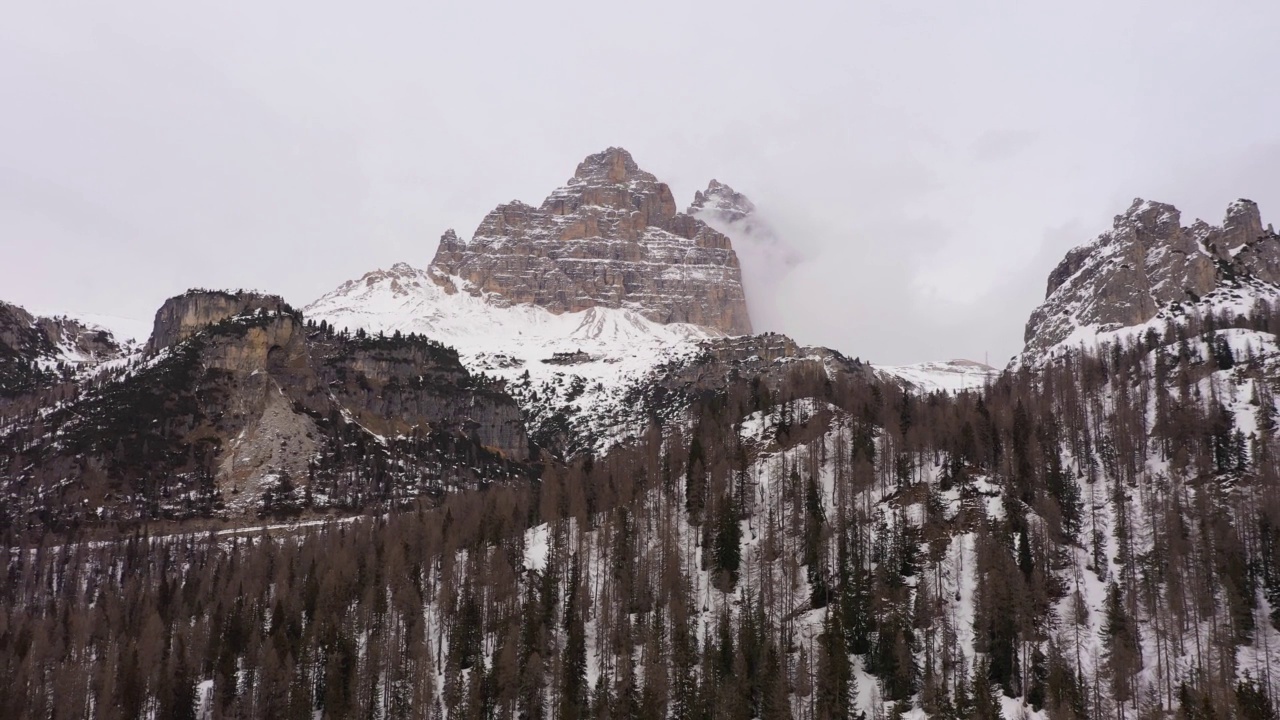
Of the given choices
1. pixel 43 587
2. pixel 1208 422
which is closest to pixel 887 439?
pixel 1208 422

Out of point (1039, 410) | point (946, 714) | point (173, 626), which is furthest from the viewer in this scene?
point (1039, 410)

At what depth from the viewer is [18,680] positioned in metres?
122

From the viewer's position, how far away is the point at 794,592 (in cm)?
12262

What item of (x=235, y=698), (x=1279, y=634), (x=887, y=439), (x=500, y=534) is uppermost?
(x=887, y=439)

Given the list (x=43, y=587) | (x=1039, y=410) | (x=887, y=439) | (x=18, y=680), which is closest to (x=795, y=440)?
(x=887, y=439)

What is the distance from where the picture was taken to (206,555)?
185 meters

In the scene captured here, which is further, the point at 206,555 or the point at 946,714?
the point at 206,555

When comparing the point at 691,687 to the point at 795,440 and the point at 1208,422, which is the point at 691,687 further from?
the point at 1208,422

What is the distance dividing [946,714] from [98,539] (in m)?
160

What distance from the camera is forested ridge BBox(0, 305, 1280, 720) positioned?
104875 mm

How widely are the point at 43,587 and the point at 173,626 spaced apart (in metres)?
49.7

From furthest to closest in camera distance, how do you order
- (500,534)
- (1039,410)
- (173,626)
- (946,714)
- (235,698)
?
(1039,410) → (500,534) → (173,626) → (235,698) → (946,714)

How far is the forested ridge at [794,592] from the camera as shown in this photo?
344 feet

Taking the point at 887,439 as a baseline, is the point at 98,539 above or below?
below
